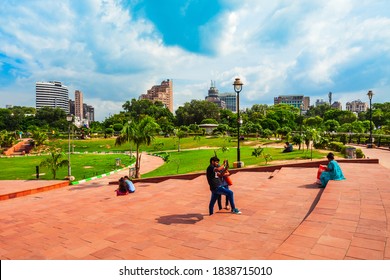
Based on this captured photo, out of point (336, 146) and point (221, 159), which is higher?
point (336, 146)

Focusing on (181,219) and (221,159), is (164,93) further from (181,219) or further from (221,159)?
(181,219)

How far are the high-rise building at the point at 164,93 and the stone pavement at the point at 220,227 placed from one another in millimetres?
169253

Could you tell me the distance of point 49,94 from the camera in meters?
186

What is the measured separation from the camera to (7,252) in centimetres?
541

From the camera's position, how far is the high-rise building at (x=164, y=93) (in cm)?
17664

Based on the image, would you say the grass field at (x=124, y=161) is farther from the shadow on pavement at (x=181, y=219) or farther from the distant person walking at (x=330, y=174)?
the shadow on pavement at (x=181, y=219)

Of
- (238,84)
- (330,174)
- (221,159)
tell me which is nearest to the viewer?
(330,174)

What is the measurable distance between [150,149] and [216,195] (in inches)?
1599

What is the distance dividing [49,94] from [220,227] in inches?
8177

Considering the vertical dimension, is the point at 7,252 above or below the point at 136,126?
below

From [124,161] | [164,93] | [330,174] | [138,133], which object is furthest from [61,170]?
[164,93]

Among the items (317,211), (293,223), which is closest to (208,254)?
(293,223)

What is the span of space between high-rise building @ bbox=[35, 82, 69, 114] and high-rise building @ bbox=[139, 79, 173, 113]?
56325mm

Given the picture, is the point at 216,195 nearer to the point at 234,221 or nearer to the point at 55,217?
the point at 234,221
